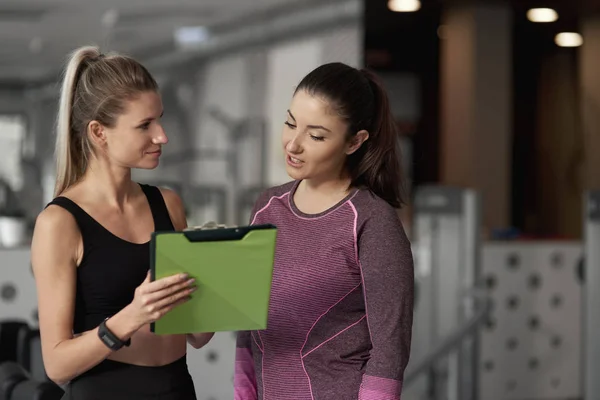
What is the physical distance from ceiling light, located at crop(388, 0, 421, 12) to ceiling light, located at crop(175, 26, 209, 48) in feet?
8.71

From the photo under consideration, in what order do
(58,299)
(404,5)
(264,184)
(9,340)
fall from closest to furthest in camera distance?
(58,299)
(9,340)
(264,184)
(404,5)

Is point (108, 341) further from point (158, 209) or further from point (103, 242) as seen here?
point (158, 209)

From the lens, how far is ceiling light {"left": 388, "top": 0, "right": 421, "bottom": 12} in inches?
315

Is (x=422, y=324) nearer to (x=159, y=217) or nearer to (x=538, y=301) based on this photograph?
(x=538, y=301)

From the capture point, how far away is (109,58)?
1.81m

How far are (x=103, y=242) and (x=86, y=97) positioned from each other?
0.28m

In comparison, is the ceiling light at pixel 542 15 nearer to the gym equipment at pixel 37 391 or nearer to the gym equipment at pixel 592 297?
the gym equipment at pixel 592 297

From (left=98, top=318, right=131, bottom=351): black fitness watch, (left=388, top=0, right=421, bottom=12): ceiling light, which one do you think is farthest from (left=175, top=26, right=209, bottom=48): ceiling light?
(left=98, top=318, right=131, bottom=351): black fitness watch

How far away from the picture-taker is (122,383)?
5.69ft

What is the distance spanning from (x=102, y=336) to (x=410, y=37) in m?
8.63

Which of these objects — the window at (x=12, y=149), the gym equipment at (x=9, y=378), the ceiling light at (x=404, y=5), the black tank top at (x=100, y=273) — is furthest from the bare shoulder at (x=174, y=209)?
the ceiling light at (x=404, y=5)

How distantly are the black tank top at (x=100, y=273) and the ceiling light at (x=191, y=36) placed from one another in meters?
4.14

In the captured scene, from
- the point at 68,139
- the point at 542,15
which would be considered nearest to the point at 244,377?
the point at 68,139

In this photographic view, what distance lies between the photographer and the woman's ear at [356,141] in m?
1.79
